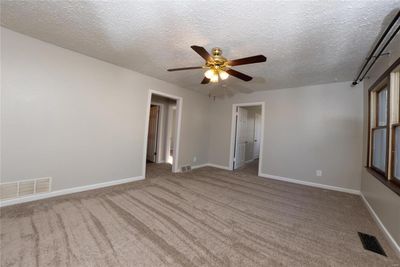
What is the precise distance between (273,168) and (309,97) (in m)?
1.96

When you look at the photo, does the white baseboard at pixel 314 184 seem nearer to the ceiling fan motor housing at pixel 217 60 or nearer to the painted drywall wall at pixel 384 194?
the painted drywall wall at pixel 384 194

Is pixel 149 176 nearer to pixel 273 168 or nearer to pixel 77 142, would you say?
pixel 77 142

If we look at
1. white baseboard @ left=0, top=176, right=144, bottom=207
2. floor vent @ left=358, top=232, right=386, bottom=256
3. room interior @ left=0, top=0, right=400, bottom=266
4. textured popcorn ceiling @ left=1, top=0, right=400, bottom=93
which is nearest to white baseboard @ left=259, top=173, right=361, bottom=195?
room interior @ left=0, top=0, right=400, bottom=266

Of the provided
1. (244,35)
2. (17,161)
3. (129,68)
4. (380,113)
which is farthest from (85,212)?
(380,113)

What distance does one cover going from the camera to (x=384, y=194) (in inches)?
82.7

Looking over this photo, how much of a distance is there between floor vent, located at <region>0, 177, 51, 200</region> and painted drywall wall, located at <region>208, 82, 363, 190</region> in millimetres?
4583

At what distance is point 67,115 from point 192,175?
2.91m

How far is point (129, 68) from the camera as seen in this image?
3.39 m

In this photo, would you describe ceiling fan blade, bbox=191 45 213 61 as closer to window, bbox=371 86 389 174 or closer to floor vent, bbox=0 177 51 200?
window, bbox=371 86 389 174

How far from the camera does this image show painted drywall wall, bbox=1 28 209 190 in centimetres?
227

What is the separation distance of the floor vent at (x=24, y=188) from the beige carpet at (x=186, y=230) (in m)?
0.20

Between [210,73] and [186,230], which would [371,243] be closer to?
[186,230]

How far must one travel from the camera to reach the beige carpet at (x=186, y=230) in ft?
4.98

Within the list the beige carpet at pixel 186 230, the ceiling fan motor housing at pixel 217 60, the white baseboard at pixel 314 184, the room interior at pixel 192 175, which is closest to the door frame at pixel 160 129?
the room interior at pixel 192 175
